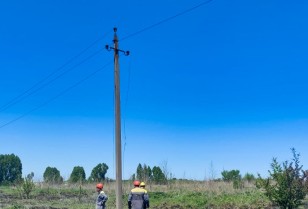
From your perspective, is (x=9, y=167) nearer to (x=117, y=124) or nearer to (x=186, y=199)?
(x=186, y=199)

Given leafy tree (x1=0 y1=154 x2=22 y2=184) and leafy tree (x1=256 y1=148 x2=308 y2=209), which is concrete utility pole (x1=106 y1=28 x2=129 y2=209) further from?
leafy tree (x1=0 y1=154 x2=22 y2=184)

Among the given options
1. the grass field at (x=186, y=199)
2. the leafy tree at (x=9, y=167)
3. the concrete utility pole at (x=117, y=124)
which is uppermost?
the leafy tree at (x=9, y=167)

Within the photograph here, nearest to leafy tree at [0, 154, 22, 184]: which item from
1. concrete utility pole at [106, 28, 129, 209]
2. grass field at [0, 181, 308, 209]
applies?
grass field at [0, 181, 308, 209]

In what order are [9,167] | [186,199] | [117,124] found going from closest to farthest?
1. [117,124]
2. [186,199]
3. [9,167]

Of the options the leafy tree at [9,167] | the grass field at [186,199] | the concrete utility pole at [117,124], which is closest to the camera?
the concrete utility pole at [117,124]

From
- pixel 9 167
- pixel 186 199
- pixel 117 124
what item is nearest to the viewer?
pixel 117 124

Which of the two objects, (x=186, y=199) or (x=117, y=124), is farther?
(x=186, y=199)

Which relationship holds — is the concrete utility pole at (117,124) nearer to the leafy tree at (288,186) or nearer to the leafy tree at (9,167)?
the leafy tree at (288,186)

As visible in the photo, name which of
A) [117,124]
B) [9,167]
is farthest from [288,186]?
[9,167]

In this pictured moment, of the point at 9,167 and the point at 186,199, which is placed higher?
the point at 9,167

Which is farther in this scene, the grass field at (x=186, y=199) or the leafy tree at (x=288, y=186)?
the grass field at (x=186, y=199)

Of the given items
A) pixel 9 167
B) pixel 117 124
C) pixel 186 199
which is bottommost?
pixel 186 199

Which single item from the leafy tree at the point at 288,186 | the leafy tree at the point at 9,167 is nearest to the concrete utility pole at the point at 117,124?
the leafy tree at the point at 288,186

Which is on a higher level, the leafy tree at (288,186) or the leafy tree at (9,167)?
the leafy tree at (9,167)
